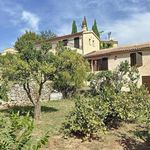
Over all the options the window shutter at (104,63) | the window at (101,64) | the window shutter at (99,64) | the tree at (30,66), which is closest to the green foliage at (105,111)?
the tree at (30,66)

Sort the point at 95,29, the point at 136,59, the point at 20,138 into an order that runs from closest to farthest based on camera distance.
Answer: the point at 20,138, the point at 136,59, the point at 95,29

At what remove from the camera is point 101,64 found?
4006 cm

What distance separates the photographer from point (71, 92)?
3247 cm

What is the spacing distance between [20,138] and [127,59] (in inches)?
1287

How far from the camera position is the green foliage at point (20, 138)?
5.24m

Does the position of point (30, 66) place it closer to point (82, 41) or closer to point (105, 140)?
point (105, 140)

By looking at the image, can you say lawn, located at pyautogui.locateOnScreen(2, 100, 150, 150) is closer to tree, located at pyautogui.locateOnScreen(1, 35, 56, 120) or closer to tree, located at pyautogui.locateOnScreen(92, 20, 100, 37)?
tree, located at pyautogui.locateOnScreen(1, 35, 56, 120)

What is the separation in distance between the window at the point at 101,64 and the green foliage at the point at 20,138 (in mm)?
34097

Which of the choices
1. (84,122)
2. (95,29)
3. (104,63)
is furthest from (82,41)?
(84,122)

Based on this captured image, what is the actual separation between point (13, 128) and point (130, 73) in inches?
1058

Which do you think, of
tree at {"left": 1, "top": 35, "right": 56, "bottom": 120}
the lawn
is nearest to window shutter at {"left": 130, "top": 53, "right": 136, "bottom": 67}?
tree at {"left": 1, "top": 35, "right": 56, "bottom": 120}

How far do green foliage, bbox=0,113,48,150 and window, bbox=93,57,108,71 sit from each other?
3410cm

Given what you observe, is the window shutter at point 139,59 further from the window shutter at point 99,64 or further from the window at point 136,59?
the window shutter at point 99,64

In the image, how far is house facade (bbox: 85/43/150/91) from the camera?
35.5 metres
